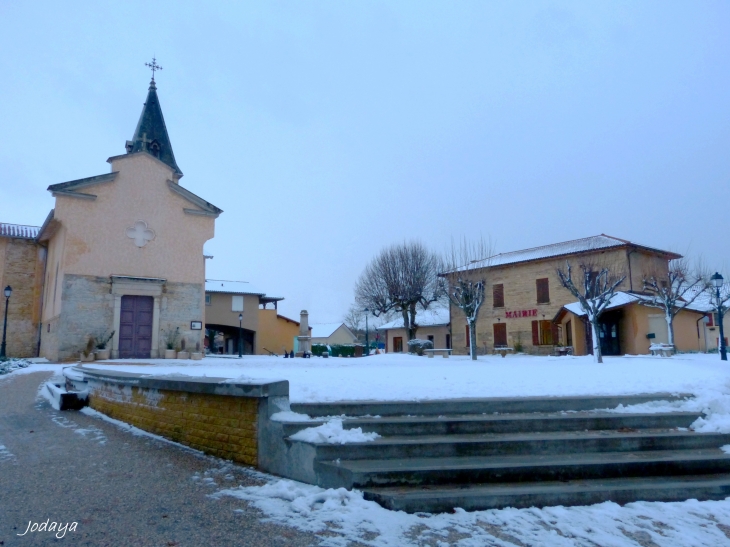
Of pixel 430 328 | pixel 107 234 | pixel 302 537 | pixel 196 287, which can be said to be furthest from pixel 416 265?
pixel 302 537

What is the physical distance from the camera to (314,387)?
20.6ft

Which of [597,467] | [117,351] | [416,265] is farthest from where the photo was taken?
[416,265]

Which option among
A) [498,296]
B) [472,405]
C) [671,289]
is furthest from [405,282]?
[472,405]

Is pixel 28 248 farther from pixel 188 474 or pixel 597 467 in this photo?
pixel 597 467

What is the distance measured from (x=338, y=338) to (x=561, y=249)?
102 ft

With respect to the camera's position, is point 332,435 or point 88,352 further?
point 88,352

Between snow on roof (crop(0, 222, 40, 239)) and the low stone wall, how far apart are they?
23.0m

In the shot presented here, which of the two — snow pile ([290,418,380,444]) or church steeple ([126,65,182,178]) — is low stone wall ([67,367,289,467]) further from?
church steeple ([126,65,182,178])

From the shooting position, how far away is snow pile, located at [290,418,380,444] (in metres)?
4.81

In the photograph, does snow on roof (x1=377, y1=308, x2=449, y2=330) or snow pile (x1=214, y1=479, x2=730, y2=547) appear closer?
snow pile (x1=214, y1=479, x2=730, y2=547)

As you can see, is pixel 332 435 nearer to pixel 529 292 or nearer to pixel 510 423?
pixel 510 423

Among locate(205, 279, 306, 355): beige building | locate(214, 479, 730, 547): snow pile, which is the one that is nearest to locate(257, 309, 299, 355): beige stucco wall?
locate(205, 279, 306, 355): beige building

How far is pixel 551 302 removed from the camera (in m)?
33.3

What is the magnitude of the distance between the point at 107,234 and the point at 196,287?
4.06 m
